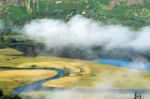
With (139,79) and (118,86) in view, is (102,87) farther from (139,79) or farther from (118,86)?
(139,79)

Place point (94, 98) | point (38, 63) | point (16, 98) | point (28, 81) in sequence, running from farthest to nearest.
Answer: point (38, 63) → point (28, 81) → point (94, 98) → point (16, 98)

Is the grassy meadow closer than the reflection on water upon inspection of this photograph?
No

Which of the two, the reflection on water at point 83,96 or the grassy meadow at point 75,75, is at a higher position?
the reflection on water at point 83,96

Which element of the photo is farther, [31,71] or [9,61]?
[9,61]

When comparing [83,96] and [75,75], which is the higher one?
[83,96]

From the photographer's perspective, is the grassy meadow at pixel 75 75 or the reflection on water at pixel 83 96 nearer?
the reflection on water at pixel 83 96

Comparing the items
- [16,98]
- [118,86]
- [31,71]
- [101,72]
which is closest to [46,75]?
[31,71]

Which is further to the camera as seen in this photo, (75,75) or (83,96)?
(75,75)

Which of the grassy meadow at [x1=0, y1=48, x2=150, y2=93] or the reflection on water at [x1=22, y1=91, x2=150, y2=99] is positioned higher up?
the reflection on water at [x1=22, y1=91, x2=150, y2=99]

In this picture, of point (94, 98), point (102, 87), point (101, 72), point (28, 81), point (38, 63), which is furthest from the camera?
point (38, 63)
